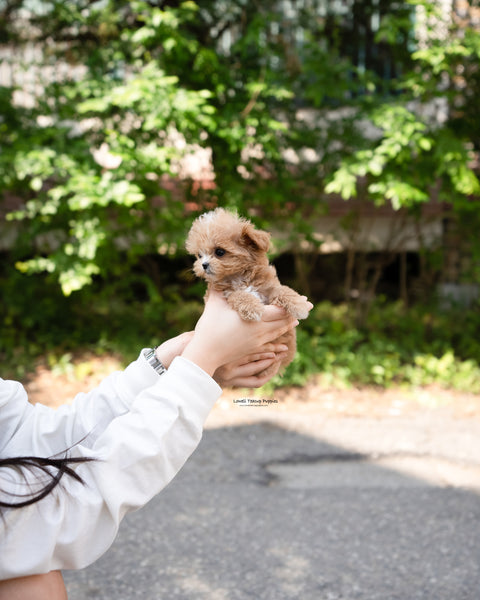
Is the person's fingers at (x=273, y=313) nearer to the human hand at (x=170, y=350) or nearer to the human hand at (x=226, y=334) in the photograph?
the human hand at (x=226, y=334)

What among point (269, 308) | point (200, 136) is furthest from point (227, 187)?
point (269, 308)

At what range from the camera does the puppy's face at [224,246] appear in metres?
1.57

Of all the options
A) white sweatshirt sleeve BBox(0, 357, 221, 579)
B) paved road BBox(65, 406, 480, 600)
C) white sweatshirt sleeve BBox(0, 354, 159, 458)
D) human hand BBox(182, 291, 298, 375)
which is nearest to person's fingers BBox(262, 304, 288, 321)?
human hand BBox(182, 291, 298, 375)

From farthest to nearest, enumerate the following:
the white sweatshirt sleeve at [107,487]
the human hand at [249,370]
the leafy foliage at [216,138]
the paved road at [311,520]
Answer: the leafy foliage at [216,138], the paved road at [311,520], the human hand at [249,370], the white sweatshirt sleeve at [107,487]

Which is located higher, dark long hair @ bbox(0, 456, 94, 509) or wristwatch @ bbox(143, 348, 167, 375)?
wristwatch @ bbox(143, 348, 167, 375)

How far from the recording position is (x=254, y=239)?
1589mm

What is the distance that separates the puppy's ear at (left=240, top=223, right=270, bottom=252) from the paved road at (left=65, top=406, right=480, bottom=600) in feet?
6.44

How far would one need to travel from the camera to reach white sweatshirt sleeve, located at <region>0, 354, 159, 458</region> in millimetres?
1724

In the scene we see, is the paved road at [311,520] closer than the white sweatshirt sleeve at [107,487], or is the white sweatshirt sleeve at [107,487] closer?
the white sweatshirt sleeve at [107,487]

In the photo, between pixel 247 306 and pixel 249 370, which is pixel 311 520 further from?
pixel 247 306

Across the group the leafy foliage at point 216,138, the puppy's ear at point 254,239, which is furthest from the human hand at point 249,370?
the leafy foliage at point 216,138

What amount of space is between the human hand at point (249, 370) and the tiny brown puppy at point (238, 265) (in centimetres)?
17

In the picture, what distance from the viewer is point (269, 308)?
1.59 meters

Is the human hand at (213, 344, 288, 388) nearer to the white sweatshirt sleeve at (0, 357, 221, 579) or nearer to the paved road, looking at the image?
the white sweatshirt sleeve at (0, 357, 221, 579)
